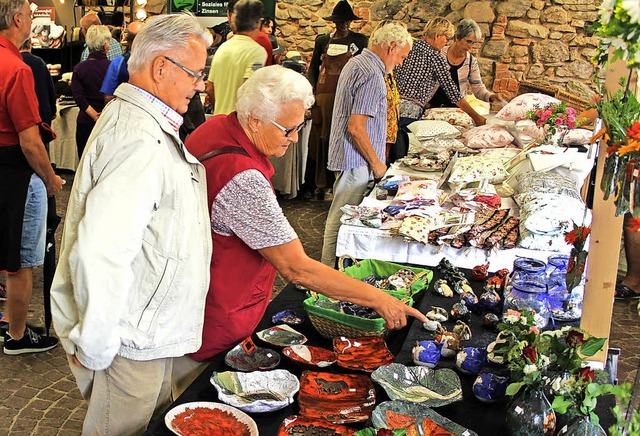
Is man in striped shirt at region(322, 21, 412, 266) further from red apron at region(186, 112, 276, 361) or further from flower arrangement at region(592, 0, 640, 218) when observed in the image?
flower arrangement at region(592, 0, 640, 218)

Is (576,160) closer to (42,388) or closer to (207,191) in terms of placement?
(207,191)

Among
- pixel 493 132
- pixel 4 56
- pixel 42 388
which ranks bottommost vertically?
pixel 42 388

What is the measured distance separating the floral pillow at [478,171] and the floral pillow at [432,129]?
104 centimetres

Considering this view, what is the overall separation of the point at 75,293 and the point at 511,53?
717 centimetres

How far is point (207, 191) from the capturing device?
2221mm

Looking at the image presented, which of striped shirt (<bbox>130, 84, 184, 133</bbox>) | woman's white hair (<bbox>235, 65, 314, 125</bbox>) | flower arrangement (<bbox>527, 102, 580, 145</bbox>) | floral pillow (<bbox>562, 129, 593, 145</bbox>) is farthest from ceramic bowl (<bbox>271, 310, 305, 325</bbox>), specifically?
floral pillow (<bbox>562, 129, 593, 145</bbox>)

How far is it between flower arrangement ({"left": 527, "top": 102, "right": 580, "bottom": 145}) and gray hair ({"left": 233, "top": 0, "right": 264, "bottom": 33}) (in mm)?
2056

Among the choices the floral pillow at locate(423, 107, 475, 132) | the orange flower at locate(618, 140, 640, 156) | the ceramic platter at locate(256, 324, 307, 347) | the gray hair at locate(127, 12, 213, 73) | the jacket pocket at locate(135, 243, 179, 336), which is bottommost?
the floral pillow at locate(423, 107, 475, 132)

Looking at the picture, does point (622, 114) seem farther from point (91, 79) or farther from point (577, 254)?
point (91, 79)

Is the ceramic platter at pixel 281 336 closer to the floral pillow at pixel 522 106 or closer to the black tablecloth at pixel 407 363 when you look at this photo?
the black tablecloth at pixel 407 363

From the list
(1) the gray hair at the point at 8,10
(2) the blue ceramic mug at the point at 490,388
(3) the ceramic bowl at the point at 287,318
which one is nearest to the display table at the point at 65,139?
(1) the gray hair at the point at 8,10

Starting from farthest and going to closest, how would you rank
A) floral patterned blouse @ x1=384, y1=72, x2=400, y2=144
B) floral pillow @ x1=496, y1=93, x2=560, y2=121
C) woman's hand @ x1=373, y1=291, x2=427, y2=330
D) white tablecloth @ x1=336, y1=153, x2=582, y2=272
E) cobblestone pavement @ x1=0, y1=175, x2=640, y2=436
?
floral pillow @ x1=496, y1=93, x2=560, y2=121 < floral patterned blouse @ x1=384, y1=72, x2=400, y2=144 < white tablecloth @ x1=336, y1=153, x2=582, y2=272 < cobblestone pavement @ x1=0, y1=175, x2=640, y2=436 < woman's hand @ x1=373, y1=291, x2=427, y2=330

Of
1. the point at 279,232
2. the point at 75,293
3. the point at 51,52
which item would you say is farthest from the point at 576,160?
the point at 51,52

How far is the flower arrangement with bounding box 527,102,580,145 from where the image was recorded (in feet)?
16.6
